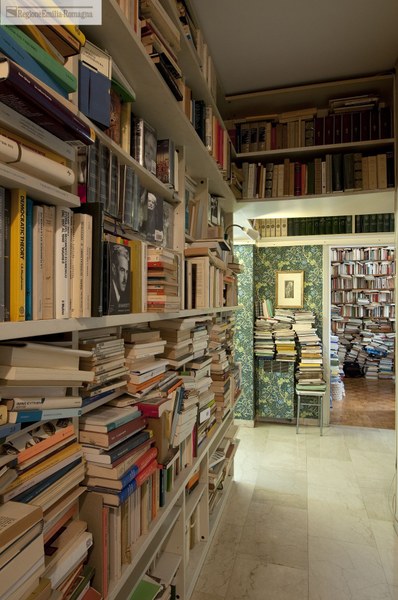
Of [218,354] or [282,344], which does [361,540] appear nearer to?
[218,354]

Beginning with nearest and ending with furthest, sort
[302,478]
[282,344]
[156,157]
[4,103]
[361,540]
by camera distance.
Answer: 1. [4,103]
2. [156,157]
3. [361,540]
4. [302,478]
5. [282,344]

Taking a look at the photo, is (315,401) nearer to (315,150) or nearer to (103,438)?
(315,150)

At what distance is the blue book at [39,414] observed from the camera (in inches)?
29.6

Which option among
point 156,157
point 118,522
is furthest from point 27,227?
point 156,157

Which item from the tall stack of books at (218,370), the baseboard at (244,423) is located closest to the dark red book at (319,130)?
the tall stack of books at (218,370)

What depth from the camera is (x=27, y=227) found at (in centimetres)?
76

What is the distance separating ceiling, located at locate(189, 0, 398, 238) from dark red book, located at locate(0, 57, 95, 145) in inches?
66.4

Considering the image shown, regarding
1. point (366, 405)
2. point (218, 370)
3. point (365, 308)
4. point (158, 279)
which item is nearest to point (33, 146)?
point (158, 279)

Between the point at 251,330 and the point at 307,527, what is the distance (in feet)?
7.68

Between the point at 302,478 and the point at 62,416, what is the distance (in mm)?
2848

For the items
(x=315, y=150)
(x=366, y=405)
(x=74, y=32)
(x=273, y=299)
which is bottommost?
(x=366, y=405)

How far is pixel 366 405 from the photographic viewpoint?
Answer: 5.34 meters

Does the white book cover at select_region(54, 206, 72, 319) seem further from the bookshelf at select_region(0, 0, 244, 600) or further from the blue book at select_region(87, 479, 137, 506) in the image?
the blue book at select_region(87, 479, 137, 506)

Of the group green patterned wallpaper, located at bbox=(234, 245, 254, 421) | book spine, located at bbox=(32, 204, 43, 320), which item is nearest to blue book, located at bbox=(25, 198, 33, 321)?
book spine, located at bbox=(32, 204, 43, 320)
